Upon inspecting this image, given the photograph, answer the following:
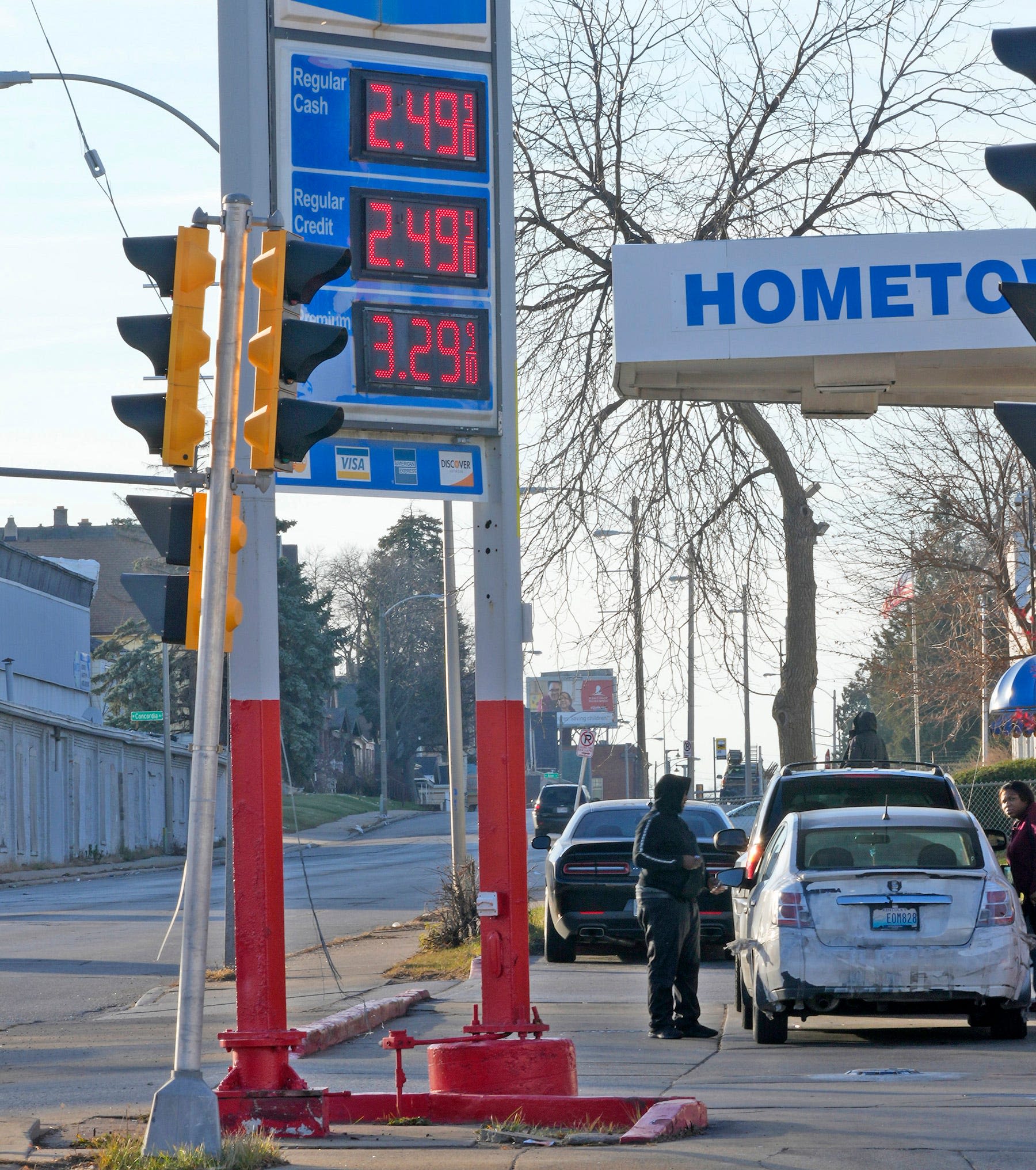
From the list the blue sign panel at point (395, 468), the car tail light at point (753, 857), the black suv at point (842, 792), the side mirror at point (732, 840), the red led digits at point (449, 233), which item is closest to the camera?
the red led digits at point (449, 233)

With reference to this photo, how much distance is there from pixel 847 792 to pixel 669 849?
2.32m

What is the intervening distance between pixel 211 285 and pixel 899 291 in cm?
542

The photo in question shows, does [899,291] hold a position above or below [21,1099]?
above

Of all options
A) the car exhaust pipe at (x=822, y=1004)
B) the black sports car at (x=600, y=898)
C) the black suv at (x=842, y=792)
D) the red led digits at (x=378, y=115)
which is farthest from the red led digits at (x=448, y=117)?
the black sports car at (x=600, y=898)

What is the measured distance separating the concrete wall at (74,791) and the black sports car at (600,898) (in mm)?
27039

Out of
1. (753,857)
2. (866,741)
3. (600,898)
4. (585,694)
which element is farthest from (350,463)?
(585,694)

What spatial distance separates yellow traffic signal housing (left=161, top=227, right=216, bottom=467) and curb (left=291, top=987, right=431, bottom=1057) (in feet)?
15.5

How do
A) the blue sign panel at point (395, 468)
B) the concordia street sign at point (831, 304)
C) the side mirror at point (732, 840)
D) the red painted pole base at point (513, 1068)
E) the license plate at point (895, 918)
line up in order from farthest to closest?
1. the side mirror at point (732, 840)
2. the concordia street sign at point (831, 304)
3. the license plate at point (895, 918)
4. the blue sign panel at point (395, 468)
5. the red painted pole base at point (513, 1068)

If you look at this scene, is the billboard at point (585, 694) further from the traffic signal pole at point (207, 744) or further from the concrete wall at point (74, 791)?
the traffic signal pole at point (207, 744)

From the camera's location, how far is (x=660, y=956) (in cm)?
1153

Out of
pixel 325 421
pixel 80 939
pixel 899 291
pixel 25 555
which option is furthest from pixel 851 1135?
pixel 25 555

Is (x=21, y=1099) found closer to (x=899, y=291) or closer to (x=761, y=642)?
(x=899, y=291)

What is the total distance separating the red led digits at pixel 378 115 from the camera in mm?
8711

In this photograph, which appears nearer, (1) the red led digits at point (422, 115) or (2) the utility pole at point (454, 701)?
(1) the red led digits at point (422, 115)
